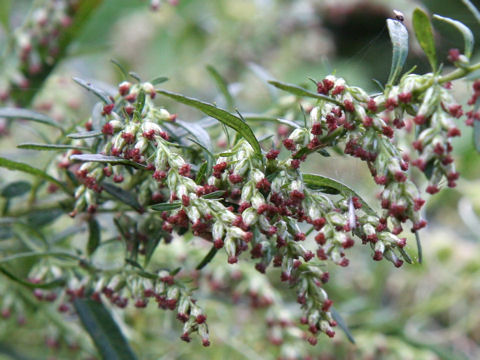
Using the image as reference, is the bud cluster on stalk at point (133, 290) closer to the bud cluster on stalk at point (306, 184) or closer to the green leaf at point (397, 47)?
the bud cluster on stalk at point (306, 184)

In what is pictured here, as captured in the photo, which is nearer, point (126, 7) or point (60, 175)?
point (60, 175)

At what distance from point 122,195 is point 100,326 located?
316mm

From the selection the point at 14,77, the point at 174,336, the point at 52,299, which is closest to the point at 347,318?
the point at 174,336

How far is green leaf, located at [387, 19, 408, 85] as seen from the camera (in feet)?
2.79

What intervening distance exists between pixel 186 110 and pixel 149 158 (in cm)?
214

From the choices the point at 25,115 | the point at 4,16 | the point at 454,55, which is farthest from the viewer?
the point at 4,16

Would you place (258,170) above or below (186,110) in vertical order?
above

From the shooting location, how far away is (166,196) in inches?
39.1

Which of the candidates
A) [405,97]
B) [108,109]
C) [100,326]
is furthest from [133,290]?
[405,97]

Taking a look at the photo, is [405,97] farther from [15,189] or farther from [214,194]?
[15,189]

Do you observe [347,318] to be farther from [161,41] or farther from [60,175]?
[161,41]

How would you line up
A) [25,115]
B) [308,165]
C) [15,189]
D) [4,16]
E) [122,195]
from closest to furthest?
[122,195]
[25,115]
[15,189]
[4,16]
[308,165]

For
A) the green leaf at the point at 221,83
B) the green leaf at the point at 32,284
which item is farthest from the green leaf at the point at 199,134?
the green leaf at the point at 32,284

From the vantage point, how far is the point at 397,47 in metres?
0.86
